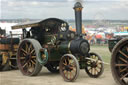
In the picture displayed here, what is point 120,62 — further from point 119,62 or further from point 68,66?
point 68,66

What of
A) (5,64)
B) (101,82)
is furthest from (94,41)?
(101,82)

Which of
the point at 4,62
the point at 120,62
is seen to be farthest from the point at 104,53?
the point at 120,62

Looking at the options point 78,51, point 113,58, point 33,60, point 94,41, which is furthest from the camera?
point 94,41

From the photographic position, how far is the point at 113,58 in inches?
208

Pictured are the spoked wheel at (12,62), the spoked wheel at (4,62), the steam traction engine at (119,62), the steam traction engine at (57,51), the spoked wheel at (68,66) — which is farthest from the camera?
the spoked wheel at (12,62)

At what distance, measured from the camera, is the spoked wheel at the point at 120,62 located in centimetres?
518

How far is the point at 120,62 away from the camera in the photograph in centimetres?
535

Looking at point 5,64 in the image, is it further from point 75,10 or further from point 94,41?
point 94,41

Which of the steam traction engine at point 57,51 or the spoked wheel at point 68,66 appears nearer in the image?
the spoked wheel at point 68,66

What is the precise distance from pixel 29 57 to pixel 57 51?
38.2 inches

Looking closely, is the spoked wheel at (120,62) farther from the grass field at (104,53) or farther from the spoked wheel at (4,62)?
the grass field at (104,53)

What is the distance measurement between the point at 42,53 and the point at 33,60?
0.55 meters

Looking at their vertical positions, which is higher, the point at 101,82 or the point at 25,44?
the point at 25,44

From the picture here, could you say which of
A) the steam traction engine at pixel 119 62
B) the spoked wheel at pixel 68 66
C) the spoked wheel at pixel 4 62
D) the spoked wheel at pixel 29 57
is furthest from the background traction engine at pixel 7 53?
the steam traction engine at pixel 119 62
